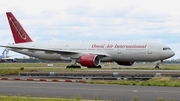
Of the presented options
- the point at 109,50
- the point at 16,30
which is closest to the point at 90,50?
the point at 109,50

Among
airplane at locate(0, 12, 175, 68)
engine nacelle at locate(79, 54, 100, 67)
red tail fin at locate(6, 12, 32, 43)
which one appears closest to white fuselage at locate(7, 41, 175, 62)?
airplane at locate(0, 12, 175, 68)

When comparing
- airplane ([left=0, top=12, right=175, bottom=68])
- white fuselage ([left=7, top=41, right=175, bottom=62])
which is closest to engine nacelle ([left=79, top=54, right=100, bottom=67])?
airplane ([left=0, top=12, right=175, bottom=68])

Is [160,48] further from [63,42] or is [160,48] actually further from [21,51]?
[21,51]

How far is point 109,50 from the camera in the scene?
52.7 metres

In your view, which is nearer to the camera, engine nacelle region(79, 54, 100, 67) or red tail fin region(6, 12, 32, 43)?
engine nacelle region(79, 54, 100, 67)

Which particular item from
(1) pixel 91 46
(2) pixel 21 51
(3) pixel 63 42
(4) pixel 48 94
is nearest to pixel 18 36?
(2) pixel 21 51

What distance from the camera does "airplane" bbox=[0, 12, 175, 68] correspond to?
50219 millimetres

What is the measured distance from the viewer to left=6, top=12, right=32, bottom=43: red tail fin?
2377 inches

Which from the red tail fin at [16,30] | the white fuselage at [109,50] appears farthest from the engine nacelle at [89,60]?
the red tail fin at [16,30]

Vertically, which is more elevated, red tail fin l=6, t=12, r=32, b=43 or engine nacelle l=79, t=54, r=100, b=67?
red tail fin l=6, t=12, r=32, b=43

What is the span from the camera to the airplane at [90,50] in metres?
50.2

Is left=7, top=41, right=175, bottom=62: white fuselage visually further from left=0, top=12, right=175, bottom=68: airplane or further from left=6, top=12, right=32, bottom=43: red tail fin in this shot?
left=6, top=12, right=32, bottom=43: red tail fin

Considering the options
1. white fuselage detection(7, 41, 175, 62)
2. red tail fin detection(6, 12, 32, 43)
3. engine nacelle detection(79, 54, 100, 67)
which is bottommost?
engine nacelle detection(79, 54, 100, 67)

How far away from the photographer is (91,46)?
54.8 m
